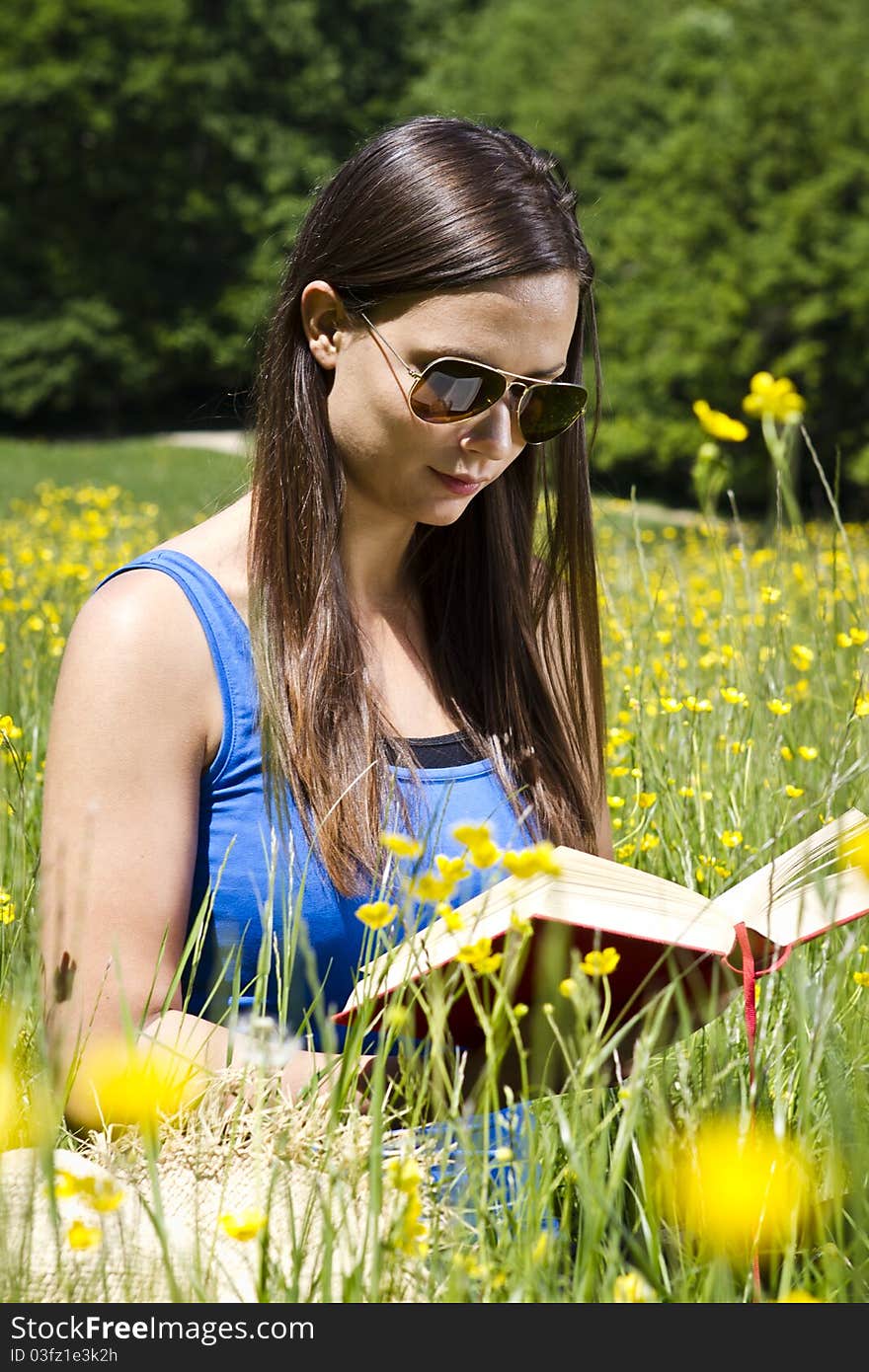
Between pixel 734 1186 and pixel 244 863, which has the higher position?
pixel 244 863

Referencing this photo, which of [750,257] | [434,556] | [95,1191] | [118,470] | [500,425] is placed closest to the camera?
[95,1191]

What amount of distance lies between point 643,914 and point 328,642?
2.22ft

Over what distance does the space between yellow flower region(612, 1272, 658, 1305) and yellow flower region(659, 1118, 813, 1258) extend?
0.18ft

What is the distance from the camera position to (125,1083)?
1.01 m

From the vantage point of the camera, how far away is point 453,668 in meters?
1.95

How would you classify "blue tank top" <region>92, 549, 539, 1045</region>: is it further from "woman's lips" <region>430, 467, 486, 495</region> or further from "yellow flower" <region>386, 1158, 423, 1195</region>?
"yellow flower" <region>386, 1158, 423, 1195</region>

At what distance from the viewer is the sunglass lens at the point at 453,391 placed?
62.0 inches

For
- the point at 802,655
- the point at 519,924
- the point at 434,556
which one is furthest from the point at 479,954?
the point at 802,655

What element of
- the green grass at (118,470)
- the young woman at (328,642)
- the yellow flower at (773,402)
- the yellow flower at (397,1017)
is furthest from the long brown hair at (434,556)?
the green grass at (118,470)

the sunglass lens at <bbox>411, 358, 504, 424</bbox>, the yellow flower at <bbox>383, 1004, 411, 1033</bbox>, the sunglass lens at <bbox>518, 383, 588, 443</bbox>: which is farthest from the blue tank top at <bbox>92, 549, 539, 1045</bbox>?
the yellow flower at <bbox>383, 1004, 411, 1033</bbox>

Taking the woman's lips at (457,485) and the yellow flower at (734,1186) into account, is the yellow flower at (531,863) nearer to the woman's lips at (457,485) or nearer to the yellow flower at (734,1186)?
the yellow flower at (734,1186)

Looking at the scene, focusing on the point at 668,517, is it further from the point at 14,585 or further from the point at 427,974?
the point at 427,974

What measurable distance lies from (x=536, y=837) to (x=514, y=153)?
0.82m

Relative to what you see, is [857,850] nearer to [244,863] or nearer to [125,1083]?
[125,1083]
